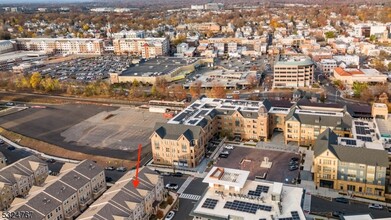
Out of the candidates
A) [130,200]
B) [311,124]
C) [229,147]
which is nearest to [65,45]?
[229,147]

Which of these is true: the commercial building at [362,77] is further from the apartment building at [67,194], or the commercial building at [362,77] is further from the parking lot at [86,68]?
the apartment building at [67,194]

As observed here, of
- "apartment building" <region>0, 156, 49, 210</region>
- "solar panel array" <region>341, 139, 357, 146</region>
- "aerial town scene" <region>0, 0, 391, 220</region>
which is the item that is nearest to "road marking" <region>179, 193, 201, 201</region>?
"aerial town scene" <region>0, 0, 391, 220</region>

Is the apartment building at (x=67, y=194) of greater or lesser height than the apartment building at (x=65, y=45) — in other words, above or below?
below

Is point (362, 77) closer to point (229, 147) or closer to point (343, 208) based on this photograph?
point (229, 147)

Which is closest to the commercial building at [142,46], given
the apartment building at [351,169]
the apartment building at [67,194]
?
the apartment building at [67,194]

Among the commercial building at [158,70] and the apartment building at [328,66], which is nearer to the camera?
the commercial building at [158,70]

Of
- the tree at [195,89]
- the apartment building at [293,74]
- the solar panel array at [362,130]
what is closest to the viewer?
the solar panel array at [362,130]
